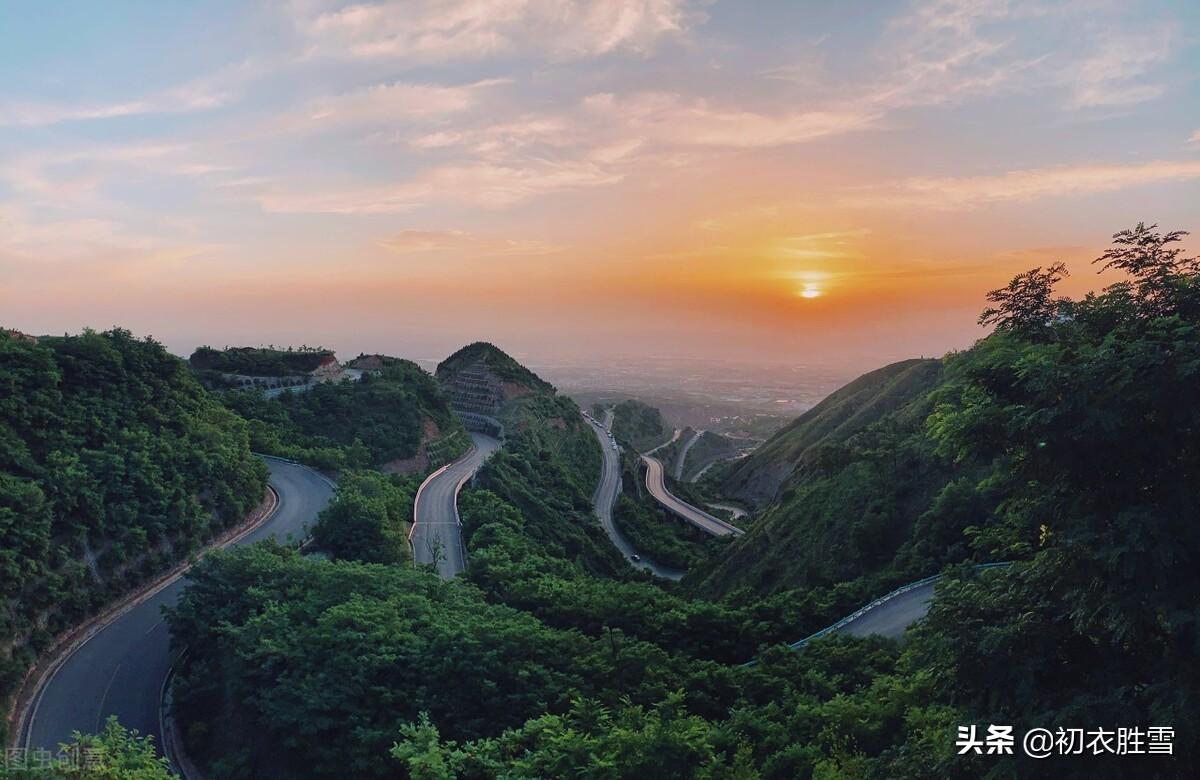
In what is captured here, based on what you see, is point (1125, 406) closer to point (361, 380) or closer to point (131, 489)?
point (131, 489)

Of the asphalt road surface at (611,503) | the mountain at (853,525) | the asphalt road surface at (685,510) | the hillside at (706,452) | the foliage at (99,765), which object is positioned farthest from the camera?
the hillside at (706,452)

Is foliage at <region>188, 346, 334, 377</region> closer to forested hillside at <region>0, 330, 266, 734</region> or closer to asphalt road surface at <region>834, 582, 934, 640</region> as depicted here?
forested hillside at <region>0, 330, 266, 734</region>

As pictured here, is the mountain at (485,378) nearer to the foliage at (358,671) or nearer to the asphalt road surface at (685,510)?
the asphalt road surface at (685,510)

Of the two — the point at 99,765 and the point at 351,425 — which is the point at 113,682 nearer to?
the point at 99,765

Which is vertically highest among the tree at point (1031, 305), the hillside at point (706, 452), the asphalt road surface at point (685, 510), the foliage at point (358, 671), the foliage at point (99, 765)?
the tree at point (1031, 305)

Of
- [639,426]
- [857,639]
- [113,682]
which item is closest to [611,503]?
[857,639]

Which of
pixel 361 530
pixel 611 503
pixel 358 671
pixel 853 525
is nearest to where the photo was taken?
pixel 358 671

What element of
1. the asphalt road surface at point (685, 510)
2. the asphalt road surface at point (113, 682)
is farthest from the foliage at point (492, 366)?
the asphalt road surface at point (113, 682)
